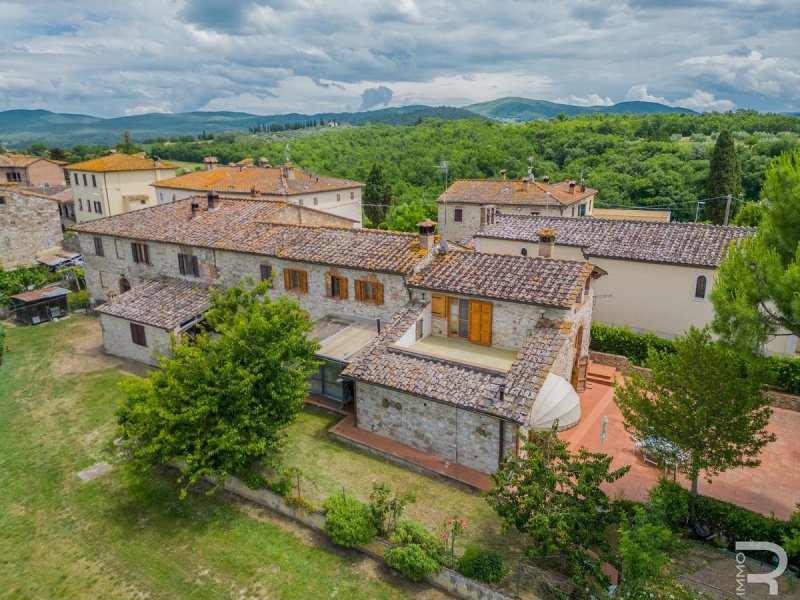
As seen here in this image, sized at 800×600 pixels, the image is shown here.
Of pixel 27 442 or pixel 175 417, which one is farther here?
pixel 27 442

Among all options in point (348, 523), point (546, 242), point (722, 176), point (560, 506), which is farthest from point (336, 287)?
point (722, 176)

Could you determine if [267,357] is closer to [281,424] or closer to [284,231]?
[281,424]

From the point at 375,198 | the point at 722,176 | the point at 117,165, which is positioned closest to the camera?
the point at 117,165

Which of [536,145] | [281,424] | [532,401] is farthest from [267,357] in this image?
[536,145]

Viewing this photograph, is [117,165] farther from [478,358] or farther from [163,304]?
[478,358]

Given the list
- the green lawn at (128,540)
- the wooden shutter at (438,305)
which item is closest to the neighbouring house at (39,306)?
the green lawn at (128,540)
